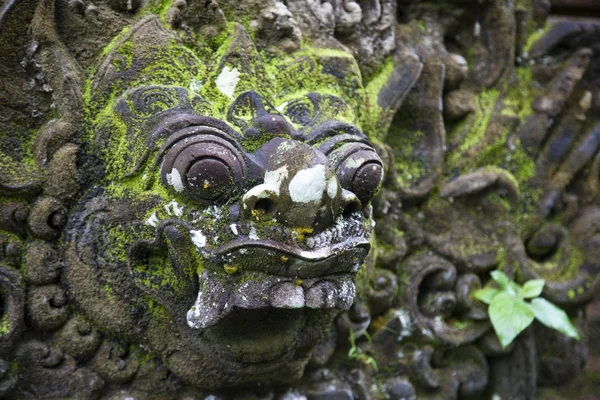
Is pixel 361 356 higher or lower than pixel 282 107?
lower

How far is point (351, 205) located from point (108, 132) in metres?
0.45

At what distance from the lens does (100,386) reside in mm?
1278

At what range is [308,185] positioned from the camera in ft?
3.56

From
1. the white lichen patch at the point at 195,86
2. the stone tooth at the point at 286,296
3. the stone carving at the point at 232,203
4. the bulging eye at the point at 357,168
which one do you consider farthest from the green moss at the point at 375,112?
the stone tooth at the point at 286,296

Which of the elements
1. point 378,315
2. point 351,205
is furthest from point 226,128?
point 378,315

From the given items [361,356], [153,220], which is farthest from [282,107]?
[361,356]

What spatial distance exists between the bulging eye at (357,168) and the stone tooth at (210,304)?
27 centimetres

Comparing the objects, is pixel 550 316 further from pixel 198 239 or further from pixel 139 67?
pixel 139 67

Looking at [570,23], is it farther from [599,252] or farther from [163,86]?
[163,86]

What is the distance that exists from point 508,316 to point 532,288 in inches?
4.4

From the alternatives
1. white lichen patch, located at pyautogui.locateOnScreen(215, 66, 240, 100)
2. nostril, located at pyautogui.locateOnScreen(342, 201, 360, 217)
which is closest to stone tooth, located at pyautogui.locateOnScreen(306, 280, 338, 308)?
nostril, located at pyautogui.locateOnScreen(342, 201, 360, 217)

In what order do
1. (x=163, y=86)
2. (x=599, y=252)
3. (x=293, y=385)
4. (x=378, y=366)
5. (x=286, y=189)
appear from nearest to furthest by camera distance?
(x=286, y=189)
(x=163, y=86)
(x=293, y=385)
(x=378, y=366)
(x=599, y=252)

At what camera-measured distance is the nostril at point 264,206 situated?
1104 millimetres

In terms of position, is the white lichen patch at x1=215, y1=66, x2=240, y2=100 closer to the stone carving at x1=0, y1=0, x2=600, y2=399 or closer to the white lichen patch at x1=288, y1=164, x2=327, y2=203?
the stone carving at x1=0, y1=0, x2=600, y2=399
